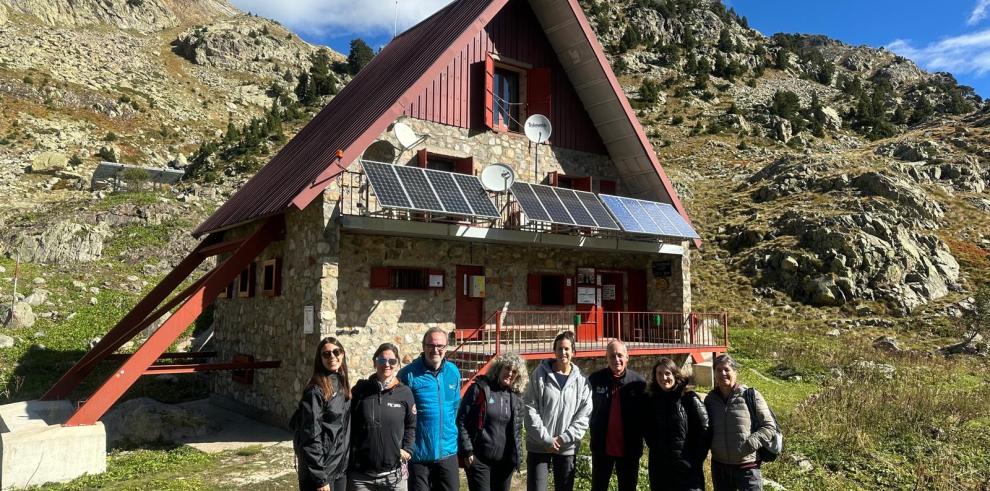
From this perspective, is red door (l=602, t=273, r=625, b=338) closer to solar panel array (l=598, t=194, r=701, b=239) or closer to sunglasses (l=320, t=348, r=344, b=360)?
solar panel array (l=598, t=194, r=701, b=239)

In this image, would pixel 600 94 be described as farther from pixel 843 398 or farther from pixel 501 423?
pixel 501 423

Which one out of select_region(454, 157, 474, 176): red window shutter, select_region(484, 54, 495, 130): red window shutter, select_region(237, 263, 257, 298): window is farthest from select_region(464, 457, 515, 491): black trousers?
select_region(237, 263, 257, 298): window

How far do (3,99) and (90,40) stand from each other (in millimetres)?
27432

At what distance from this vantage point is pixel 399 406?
4805 mm

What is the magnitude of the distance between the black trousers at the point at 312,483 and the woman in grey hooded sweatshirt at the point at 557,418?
1.60 metres

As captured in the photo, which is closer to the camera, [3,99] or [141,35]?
[3,99]

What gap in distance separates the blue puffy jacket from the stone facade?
231 inches

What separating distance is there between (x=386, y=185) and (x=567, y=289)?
19.0ft

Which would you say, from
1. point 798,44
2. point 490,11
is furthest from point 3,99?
point 798,44

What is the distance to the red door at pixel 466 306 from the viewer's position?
12.8 meters

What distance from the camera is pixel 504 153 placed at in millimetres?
14109

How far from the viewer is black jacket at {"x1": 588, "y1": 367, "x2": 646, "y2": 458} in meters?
5.28

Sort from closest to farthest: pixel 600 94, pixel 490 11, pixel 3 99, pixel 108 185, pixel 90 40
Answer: pixel 490 11, pixel 600 94, pixel 108 185, pixel 3 99, pixel 90 40

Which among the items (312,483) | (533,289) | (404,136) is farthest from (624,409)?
(533,289)
